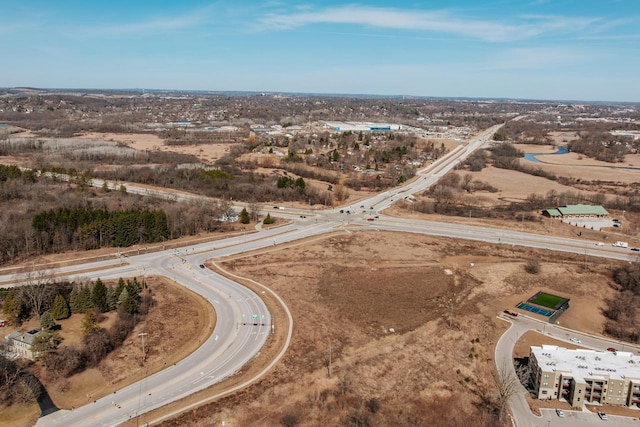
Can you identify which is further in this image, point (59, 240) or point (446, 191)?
point (446, 191)

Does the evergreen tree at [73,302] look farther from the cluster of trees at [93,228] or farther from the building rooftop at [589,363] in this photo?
the building rooftop at [589,363]

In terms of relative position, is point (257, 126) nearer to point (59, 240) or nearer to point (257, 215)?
point (257, 215)

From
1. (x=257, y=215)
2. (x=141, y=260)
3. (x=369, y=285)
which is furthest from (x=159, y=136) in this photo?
(x=369, y=285)

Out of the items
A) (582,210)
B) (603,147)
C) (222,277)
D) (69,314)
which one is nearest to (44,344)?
(69,314)

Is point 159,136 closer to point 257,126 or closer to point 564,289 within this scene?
point 257,126

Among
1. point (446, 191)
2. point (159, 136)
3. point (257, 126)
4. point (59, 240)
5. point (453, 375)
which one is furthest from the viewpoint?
point (257, 126)

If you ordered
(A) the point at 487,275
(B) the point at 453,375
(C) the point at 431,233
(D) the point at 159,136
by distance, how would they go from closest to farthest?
1. (B) the point at 453,375
2. (A) the point at 487,275
3. (C) the point at 431,233
4. (D) the point at 159,136
